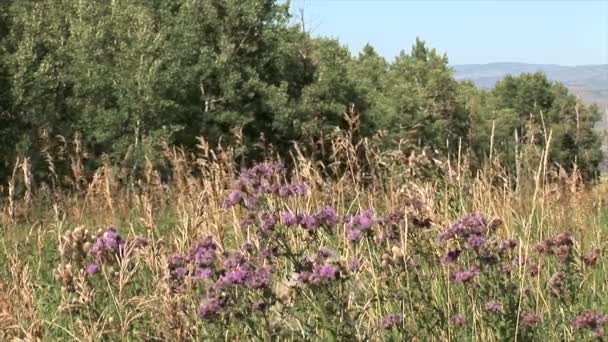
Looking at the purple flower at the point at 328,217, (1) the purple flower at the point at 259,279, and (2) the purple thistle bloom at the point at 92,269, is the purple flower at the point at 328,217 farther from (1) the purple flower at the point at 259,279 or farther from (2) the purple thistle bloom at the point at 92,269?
(2) the purple thistle bloom at the point at 92,269

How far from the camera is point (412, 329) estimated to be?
9.23 ft

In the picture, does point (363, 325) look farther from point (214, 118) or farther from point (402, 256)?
point (214, 118)

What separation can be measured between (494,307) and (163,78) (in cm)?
1613

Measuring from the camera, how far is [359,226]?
274 centimetres

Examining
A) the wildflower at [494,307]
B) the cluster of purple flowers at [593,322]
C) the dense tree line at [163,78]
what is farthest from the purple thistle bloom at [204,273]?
the dense tree line at [163,78]

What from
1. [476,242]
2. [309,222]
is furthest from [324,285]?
[476,242]

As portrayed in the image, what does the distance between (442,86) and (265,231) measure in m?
46.8

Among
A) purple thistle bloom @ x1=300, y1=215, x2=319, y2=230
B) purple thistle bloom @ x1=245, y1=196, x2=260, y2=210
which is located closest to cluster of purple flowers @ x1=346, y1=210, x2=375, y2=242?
purple thistle bloom @ x1=300, y1=215, x2=319, y2=230

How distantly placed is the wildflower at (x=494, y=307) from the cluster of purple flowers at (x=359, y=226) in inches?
18.8

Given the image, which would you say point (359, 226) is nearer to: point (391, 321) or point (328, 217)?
point (328, 217)

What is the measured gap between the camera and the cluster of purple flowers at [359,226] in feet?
8.84

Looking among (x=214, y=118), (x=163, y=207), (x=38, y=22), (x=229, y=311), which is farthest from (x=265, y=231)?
(x=214, y=118)

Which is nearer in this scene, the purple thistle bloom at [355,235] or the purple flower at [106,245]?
the purple thistle bloom at [355,235]

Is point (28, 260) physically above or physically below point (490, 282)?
below
